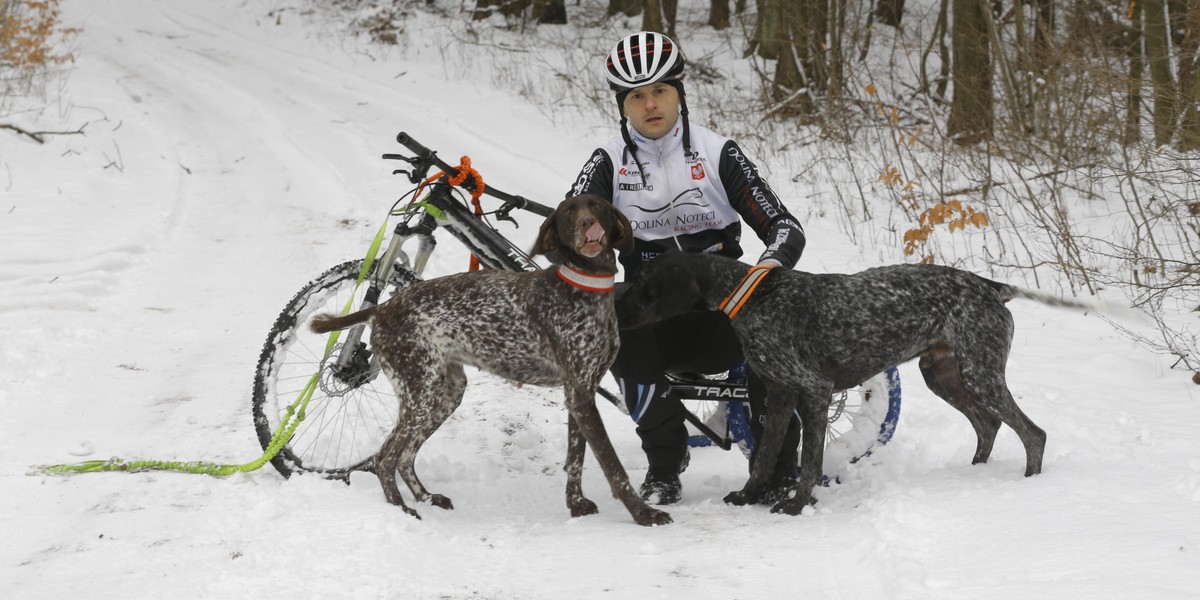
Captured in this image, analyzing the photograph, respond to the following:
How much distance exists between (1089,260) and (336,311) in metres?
5.60

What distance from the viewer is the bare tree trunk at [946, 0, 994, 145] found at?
10031 mm

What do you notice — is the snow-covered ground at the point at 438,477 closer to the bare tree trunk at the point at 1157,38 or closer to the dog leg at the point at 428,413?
the dog leg at the point at 428,413

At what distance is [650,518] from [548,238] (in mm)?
1146

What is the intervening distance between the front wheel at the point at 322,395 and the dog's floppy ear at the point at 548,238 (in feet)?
3.09

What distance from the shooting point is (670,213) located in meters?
4.39

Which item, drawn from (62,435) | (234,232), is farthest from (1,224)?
(62,435)

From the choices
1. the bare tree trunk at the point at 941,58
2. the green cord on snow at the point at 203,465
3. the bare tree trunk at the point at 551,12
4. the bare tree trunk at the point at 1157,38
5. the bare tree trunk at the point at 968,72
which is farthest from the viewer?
the bare tree trunk at the point at 551,12

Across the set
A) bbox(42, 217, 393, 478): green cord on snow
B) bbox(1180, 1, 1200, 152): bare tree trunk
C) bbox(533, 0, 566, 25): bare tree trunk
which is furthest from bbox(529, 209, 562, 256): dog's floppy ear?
bbox(533, 0, 566, 25): bare tree trunk

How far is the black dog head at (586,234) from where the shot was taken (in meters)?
3.71

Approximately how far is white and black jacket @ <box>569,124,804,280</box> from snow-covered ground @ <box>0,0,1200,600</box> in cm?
115

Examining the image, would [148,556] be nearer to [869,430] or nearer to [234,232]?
[869,430]

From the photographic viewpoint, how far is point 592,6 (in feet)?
68.7

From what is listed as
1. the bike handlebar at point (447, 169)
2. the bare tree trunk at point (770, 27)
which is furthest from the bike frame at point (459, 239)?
the bare tree trunk at point (770, 27)

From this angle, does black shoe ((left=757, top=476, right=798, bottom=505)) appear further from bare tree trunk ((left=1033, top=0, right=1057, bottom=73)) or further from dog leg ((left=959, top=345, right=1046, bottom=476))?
bare tree trunk ((left=1033, top=0, right=1057, bottom=73))
